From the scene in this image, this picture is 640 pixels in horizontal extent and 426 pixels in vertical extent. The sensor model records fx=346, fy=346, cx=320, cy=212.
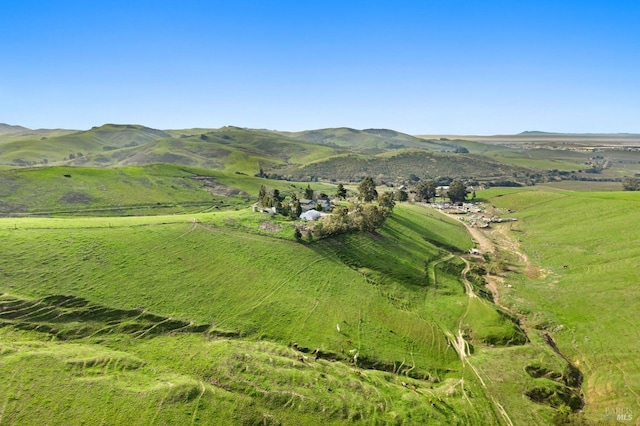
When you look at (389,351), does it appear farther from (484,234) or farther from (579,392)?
(484,234)

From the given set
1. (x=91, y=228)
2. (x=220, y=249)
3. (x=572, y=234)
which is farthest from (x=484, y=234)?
(x=91, y=228)

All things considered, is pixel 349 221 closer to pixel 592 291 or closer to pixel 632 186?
pixel 592 291

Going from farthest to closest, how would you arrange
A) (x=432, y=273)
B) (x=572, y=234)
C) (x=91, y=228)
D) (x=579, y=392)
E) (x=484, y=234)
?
(x=484, y=234) → (x=572, y=234) → (x=432, y=273) → (x=91, y=228) → (x=579, y=392)

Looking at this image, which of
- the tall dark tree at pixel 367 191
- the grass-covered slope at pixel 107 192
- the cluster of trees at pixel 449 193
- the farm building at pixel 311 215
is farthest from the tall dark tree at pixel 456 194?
the farm building at pixel 311 215

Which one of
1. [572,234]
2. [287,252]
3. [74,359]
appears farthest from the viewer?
[572,234]

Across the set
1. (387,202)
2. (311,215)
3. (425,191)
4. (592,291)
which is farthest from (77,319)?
(425,191)

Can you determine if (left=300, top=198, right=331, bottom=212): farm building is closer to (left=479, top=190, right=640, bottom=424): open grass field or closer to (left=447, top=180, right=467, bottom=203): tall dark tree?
(left=479, top=190, right=640, bottom=424): open grass field
